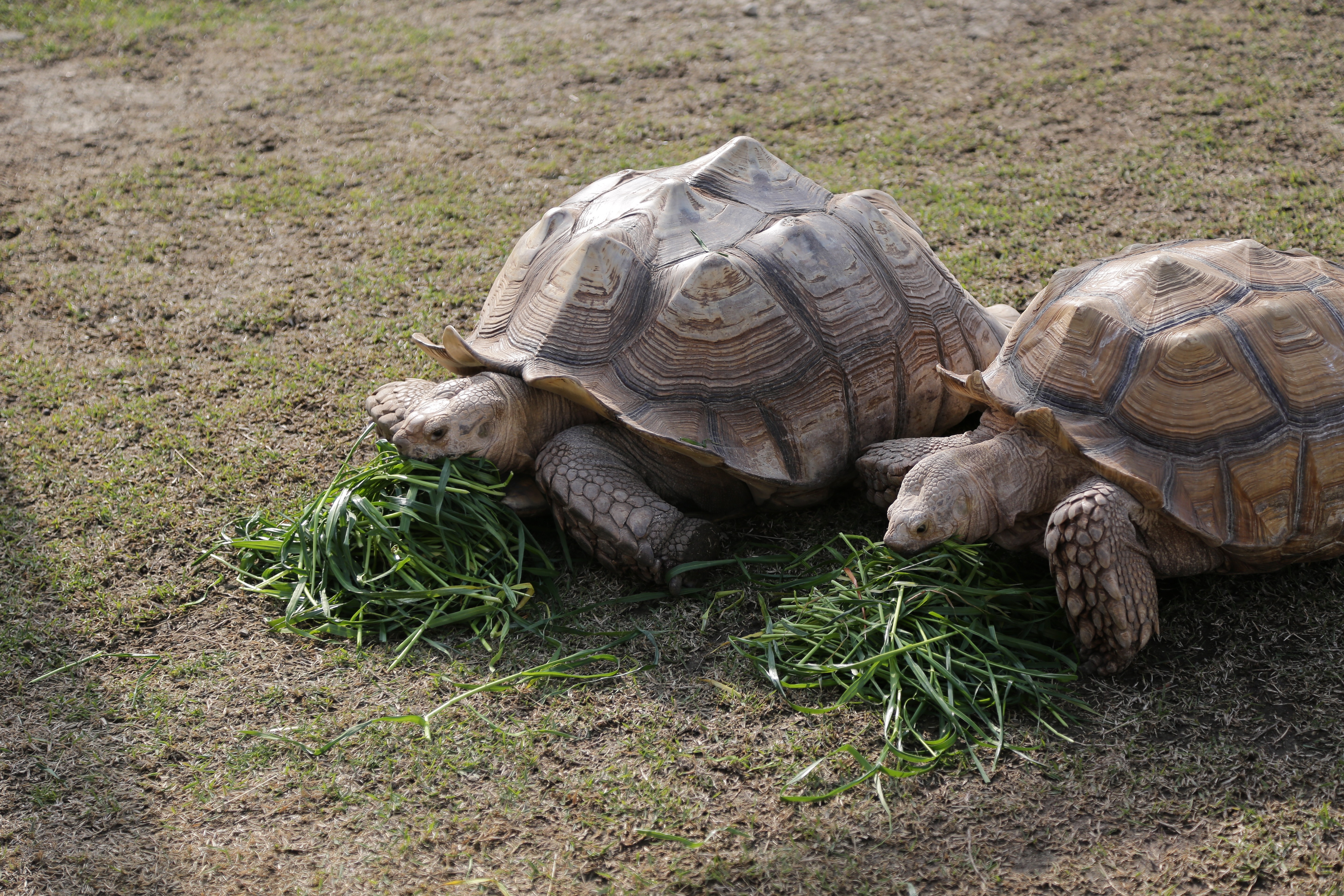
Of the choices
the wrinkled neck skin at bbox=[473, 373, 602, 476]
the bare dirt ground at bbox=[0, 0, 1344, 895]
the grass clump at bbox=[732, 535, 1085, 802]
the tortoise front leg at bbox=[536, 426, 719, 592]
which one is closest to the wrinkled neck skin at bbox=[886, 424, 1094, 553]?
the grass clump at bbox=[732, 535, 1085, 802]

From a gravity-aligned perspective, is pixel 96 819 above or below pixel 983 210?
below

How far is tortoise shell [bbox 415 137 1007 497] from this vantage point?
2887mm

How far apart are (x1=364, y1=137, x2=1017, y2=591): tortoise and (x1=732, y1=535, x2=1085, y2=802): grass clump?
13.3 inches

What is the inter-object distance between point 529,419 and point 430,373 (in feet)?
3.07

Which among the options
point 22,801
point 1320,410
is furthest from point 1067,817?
point 22,801

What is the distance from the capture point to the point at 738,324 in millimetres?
2912

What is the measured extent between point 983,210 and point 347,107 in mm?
3662

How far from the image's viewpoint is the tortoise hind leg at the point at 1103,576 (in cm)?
243

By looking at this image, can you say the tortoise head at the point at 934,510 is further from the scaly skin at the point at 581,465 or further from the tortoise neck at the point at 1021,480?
the scaly skin at the point at 581,465

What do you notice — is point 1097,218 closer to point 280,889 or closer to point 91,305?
point 280,889

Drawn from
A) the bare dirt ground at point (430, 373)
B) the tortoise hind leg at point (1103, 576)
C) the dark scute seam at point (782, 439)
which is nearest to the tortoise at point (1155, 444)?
the tortoise hind leg at point (1103, 576)

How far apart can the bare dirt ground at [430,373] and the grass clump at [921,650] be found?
0.28 feet

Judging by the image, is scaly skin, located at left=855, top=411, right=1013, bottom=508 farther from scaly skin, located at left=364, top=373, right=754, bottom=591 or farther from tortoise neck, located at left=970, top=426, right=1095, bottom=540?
scaly skin, located at left=364, top=373, right=754, bottom=591

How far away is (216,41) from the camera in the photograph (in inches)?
277
